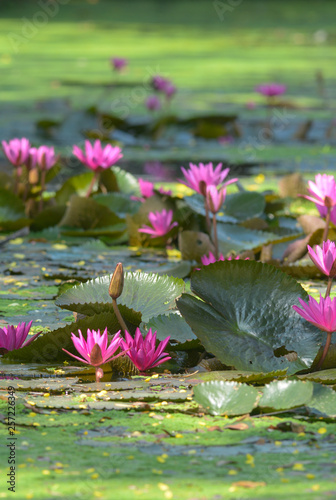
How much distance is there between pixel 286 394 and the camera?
153cm

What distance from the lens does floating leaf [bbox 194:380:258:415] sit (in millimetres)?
1517

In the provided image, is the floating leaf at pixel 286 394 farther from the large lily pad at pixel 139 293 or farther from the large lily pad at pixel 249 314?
the large lily pad at pixel 139 293

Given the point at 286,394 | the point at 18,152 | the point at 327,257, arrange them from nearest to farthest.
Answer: the point at 286,394
the point at 327,257
the point at 18,152

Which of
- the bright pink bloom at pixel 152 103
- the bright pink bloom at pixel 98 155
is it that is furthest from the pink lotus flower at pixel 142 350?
the bright pink bloom at pixel 152 103

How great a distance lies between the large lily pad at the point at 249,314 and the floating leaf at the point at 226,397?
227mm

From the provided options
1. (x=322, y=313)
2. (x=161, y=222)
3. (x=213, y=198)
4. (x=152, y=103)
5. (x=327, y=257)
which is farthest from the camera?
(x=152, y=103)

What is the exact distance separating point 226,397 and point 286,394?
0.11 metres

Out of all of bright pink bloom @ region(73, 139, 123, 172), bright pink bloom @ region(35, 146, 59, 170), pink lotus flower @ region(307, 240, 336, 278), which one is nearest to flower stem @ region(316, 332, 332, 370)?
pink lotus flower @ region(307, 240, 336, 278)

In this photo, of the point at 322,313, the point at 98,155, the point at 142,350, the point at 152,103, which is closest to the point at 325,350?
the point at 322,313

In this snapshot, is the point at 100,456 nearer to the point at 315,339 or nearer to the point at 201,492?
the point at 201,492

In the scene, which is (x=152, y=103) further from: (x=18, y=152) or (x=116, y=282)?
(x=116, y=282)

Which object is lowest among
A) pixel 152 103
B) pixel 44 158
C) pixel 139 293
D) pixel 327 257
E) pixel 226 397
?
pixel 226 397

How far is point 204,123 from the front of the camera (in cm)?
688

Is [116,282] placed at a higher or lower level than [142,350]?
higher
